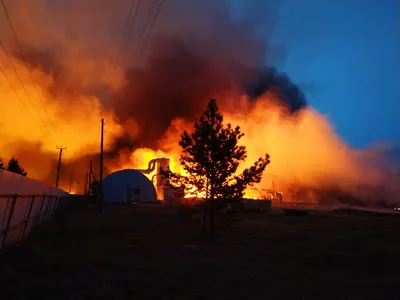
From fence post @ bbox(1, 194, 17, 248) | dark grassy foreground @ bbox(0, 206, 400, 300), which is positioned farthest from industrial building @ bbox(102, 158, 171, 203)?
fence post @ bbox(1, 194, 17, 248)

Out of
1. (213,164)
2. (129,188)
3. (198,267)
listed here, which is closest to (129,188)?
(129,188)

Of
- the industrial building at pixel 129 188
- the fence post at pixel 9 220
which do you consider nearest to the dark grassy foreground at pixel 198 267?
the fence post at pixel 9 220

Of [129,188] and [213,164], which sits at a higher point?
[129,188]

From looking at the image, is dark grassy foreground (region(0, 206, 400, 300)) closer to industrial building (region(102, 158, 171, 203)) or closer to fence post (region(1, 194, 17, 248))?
fence post (region(1, 194, 17, 248))

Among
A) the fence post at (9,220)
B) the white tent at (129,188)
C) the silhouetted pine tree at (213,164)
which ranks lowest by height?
the fence post at (9,220)

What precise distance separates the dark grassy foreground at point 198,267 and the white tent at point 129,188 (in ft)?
167

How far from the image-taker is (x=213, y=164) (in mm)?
22359

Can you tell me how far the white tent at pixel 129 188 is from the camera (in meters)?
75.9

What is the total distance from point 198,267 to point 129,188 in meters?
62.1

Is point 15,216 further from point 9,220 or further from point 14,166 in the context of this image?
point 14,166

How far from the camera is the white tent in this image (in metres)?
75.9

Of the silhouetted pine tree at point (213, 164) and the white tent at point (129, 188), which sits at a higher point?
the white tent at point (129, 188)

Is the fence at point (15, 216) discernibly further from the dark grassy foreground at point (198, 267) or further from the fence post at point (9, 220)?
the dark grassy foreground at point (198, 267)

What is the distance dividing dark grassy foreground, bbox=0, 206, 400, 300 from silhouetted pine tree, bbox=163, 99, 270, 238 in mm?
2622
